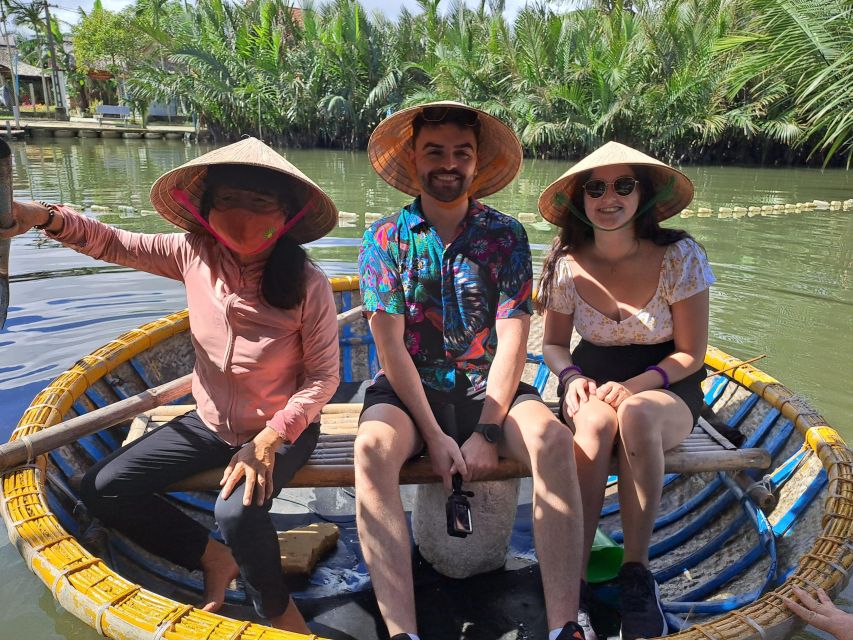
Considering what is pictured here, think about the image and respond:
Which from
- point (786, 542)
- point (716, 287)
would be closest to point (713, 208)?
point (716, 287)

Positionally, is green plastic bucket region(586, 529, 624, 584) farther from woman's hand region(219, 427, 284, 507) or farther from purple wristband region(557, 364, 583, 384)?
woman's hand region(219, 427, 284, 507)


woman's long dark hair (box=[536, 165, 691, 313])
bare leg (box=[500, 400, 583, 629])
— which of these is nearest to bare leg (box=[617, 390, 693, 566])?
bare leg (box=[500, 400, 583, 629])

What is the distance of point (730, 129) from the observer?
19281 mm

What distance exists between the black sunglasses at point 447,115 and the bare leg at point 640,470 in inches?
43.1

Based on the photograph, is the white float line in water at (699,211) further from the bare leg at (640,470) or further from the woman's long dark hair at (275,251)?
the bare leg at (640,470)

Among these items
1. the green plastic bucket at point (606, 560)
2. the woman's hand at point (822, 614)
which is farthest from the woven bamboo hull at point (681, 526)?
the green plastic bucket at point (606, 560)

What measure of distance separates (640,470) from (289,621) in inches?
46.5

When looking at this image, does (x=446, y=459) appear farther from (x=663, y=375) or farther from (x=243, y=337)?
(x=663, y=375)

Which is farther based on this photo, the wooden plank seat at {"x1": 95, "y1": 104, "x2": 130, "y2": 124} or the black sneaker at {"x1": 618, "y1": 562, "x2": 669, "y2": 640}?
the wooden plank seat at {"x1": 95, "y1": 104, "x2": 130, "y2": 124}

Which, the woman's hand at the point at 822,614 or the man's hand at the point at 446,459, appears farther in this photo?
the man's hand at the point at 446,459

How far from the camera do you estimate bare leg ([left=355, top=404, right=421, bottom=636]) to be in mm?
1852

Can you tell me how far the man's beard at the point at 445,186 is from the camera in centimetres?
225

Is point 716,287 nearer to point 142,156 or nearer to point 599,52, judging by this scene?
point 599,52

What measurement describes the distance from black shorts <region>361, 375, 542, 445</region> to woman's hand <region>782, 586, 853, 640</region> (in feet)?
3.02
